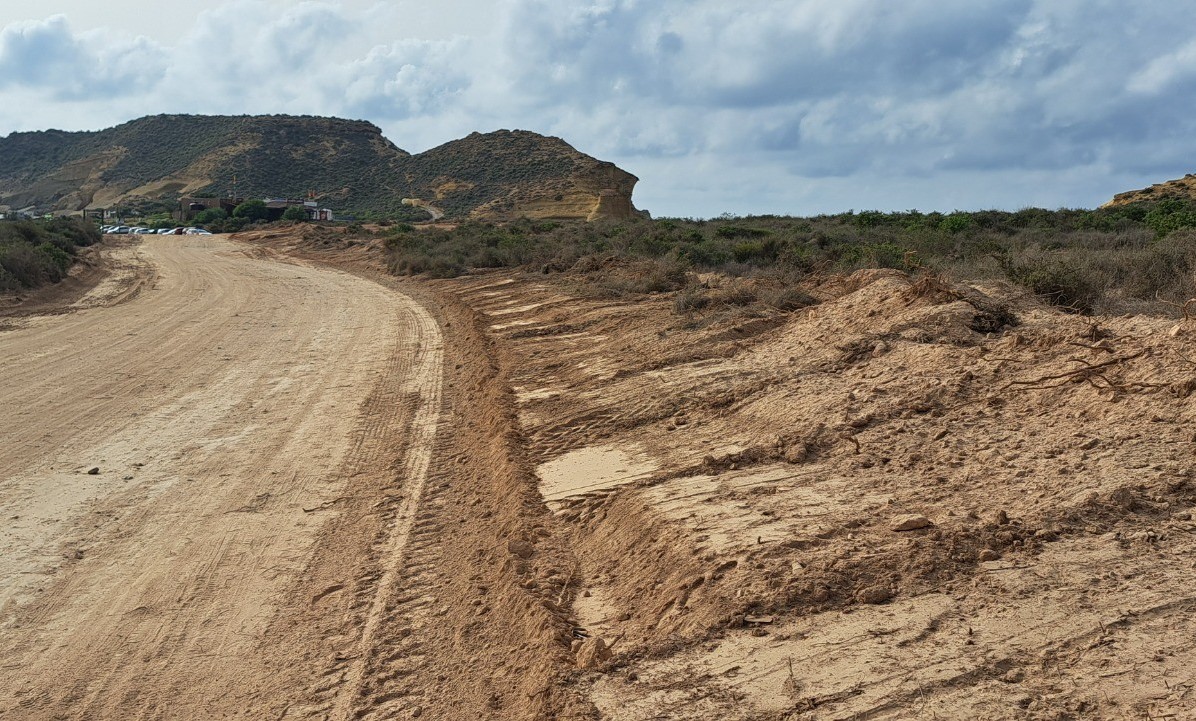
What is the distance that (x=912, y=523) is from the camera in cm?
555

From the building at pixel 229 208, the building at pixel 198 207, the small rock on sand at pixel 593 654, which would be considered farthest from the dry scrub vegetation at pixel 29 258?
the building at pixel 198 207

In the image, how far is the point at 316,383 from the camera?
12500mm

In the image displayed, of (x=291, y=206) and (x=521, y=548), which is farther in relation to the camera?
(x=291, y=206)

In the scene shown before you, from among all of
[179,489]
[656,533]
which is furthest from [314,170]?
[656,533]

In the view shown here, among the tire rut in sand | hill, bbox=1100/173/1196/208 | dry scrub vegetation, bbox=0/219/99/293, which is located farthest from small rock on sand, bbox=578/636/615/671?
hill, bbox=1100/173/1196/208

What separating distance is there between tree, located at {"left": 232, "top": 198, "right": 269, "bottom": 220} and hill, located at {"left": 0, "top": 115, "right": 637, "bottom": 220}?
10.3m

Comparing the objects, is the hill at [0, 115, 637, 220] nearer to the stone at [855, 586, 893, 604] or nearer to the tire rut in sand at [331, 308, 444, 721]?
the tire rut in sand at [331, 308, 444, 721]

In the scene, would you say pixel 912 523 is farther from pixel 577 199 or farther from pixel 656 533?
pixel 577 199

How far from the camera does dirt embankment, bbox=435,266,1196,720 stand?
4.15m

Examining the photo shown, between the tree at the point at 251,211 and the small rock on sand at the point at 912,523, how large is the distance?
68.7 m

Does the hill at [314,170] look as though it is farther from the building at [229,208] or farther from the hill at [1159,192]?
the hill at [1159,192]

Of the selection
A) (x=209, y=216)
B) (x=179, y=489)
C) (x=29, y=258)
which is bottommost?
(x=179, y=489)

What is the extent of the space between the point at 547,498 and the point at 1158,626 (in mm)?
4616

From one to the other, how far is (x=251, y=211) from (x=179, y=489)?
65767 mm
